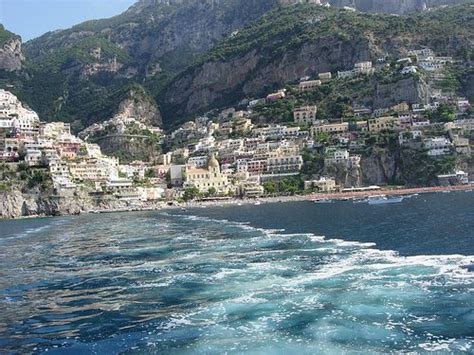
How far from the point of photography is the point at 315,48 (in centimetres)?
16838

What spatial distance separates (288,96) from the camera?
158125mm

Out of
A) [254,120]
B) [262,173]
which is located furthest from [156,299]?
[254,120]

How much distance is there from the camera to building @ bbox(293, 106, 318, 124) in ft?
478

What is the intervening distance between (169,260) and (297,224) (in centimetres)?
2176

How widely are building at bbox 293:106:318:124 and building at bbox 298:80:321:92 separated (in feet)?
34.3

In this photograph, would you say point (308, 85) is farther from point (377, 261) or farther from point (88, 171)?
point (377, 261)

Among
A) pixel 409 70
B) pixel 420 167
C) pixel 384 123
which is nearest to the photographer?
pixel 420 167

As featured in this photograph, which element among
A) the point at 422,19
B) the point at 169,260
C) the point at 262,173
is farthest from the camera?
the point at 422,19

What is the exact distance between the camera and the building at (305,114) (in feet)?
478

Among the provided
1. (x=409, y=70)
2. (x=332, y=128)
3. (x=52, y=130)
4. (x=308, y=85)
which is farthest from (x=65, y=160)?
(x=409, y=70)

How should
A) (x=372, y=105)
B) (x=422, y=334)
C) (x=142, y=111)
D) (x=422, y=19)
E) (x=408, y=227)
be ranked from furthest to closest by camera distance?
(x=142, y=111) < (x=422, y=19) < (x=372, y=105) < (x=408, y=227) < (x=422, y=334)

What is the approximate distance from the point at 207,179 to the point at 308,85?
49641 millimetres

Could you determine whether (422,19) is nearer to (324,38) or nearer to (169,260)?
(324,38)

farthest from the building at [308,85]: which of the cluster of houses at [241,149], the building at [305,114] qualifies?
the building at [305,114]
